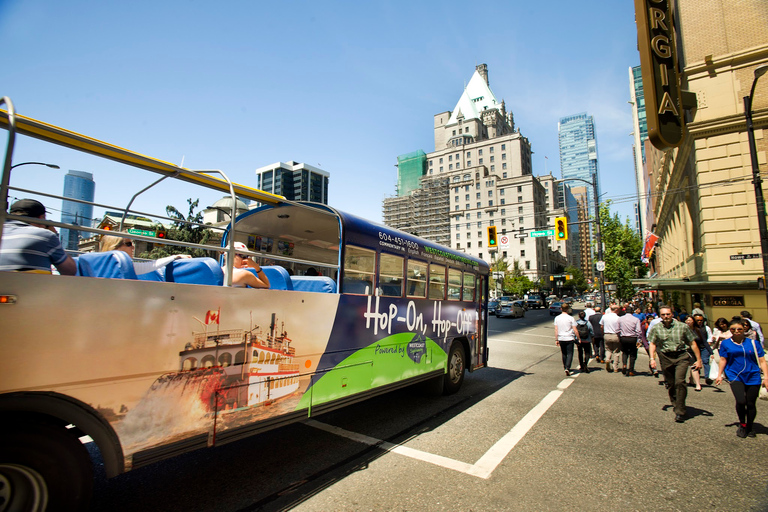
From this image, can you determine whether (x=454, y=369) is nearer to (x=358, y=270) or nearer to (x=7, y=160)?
(x=358, y=270)

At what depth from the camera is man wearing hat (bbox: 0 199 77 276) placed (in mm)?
2717

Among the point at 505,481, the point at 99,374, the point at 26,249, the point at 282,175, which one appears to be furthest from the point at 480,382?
the point at 282,175

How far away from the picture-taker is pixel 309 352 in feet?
14.3

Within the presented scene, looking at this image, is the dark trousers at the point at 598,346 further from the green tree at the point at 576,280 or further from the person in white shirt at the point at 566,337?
the green tree at the point at 576,280

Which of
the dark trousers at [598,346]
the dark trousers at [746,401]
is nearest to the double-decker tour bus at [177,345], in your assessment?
A: the dark trousers at [746,401]

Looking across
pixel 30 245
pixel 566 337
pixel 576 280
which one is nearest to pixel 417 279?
pixel 30 245

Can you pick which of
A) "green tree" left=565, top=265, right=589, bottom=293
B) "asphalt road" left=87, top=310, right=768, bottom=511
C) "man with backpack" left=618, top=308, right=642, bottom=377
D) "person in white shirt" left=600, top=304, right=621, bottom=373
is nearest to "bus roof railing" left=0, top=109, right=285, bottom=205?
"asphalt road" left=87, top=310, right=768, bottom=511

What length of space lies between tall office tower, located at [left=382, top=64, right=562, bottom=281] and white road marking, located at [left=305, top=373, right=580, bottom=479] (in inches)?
3518

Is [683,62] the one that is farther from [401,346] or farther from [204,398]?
[204,398]

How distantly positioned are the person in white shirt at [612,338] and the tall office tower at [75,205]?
1160 cm

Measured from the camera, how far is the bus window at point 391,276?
5691 mm

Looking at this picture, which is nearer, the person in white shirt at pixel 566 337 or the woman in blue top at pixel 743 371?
the woman in blue top at pixel 743 371

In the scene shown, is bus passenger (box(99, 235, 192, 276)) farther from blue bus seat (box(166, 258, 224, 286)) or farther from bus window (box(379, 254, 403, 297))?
bus window (box(379, 254, 403, 297))

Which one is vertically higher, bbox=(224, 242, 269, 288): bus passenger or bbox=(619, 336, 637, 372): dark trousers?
bbox=(224, 242, 269, 288): bus passenger
